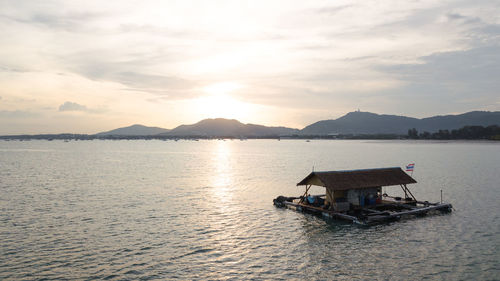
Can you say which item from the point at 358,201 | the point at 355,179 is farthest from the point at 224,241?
the point at 358,201

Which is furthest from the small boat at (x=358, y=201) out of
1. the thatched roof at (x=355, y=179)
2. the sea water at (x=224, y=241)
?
the sea water at (x=224, y=241)

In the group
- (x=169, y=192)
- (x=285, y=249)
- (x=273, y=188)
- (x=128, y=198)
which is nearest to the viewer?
(x=285, y=249)

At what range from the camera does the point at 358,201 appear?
42.2 metres

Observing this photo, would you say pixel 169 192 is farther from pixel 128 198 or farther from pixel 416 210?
pixel 416 210

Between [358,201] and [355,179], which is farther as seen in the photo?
[358,201]

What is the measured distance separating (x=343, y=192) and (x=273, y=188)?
72.0 feet

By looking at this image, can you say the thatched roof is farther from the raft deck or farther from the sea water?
the sea water

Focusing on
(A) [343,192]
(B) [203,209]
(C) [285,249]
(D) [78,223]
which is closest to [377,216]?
(A) [343,192]

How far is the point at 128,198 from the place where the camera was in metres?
50.6

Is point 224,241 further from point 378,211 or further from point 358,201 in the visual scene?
point 358,201

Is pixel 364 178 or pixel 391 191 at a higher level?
pixel 364 178

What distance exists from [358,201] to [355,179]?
2.86 m

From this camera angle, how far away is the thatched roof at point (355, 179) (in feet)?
131

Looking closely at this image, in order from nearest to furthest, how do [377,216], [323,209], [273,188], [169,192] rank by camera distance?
[377,216]
[323,209]
[169,192]
[273,188]
